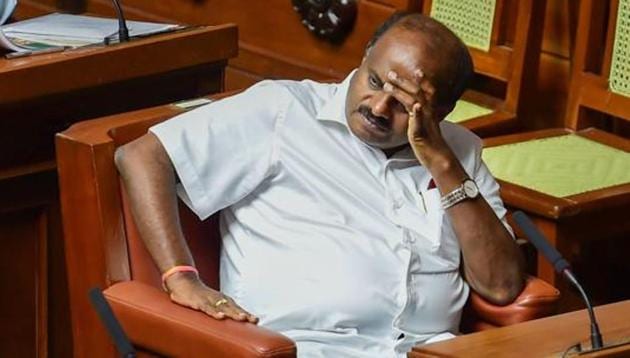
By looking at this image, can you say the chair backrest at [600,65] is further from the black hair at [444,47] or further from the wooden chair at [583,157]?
the black hair at [444,47]

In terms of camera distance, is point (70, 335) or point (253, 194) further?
point (70, 335)

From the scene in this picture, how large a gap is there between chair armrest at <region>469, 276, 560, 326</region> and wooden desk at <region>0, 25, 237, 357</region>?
0.91 meters

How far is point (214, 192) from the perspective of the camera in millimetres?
2480

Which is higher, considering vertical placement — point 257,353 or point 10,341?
point 257,353

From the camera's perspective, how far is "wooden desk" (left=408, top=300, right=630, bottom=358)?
1.96 metres

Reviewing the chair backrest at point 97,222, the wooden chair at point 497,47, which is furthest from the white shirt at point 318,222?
the wooden chair at point 497,47

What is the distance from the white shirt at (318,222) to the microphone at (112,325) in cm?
30

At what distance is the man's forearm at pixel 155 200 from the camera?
2.43 m

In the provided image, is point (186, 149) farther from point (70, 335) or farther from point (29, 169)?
point (70, 335)

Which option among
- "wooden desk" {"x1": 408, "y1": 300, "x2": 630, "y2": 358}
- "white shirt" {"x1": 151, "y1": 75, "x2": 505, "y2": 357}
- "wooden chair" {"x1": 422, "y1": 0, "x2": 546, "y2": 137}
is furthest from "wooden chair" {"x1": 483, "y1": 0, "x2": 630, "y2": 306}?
"wooden desk" {"x1": 408, "y1": 300, "x2": 630, "y2": 358}

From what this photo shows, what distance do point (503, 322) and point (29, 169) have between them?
3.27 feet

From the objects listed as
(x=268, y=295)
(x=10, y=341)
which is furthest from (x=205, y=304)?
(x=10, y=341)

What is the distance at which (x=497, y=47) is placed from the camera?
371cm

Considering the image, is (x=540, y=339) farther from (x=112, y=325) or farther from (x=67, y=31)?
(x=67, y=31)
